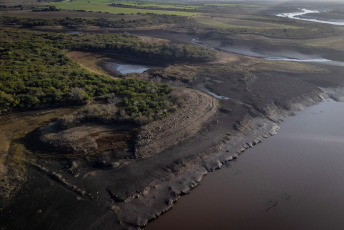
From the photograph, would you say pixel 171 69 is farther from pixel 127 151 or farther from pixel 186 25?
pixel 186 25

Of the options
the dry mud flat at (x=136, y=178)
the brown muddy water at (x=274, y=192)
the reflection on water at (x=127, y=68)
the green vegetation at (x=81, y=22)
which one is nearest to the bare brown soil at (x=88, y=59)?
the reflection on water at (x=127, y=68)

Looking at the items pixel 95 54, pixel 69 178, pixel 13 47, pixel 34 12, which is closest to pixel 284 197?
pixel 69 178

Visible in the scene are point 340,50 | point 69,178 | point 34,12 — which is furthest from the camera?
point 34,12

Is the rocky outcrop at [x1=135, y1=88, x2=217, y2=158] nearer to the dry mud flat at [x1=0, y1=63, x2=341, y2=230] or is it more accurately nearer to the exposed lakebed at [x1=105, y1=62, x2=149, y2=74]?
the dry mud flat at [x1=0, y1=63, x2=341, y2=230]

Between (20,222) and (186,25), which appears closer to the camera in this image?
(20,222)

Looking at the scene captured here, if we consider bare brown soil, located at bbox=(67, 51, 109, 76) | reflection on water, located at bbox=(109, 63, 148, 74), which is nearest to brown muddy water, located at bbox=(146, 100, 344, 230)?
reflection on water, located at bbox=(109, 63, 148, 74)
